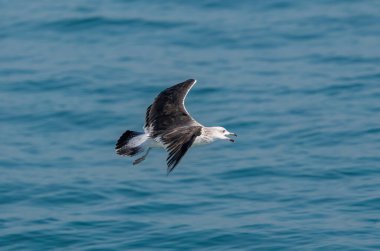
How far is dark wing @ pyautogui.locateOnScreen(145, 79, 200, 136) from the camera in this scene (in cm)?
1594

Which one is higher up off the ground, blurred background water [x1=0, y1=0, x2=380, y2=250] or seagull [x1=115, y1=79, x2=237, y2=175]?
seagull [x1=115, y1=79, x2=237, y2=175]

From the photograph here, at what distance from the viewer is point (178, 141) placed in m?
14.8

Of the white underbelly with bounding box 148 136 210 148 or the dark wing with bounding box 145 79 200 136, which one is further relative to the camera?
the dark wing with bounding box 145 79 200 136

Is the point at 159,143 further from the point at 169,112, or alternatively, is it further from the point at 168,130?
the point at 169,112

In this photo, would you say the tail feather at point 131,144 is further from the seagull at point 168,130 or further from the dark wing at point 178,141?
the dark wing at point 178,141

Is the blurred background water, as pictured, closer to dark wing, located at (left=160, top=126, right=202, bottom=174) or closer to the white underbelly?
the white underbelly

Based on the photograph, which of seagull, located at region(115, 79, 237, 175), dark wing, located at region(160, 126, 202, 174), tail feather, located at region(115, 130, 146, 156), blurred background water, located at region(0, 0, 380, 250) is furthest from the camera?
blurred background water, located at region(0, 0, 380, 250)

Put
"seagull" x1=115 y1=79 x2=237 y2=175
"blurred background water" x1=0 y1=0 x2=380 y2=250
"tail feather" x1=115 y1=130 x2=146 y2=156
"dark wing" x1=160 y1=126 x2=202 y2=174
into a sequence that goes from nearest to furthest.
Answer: "dark wing" x1=160 y1=126 x2=202 y2=174, "seagull" x1=115 y1=79 x2=237 y2=175, "tail feather" x1=115 y1=130 x2=146 y2=156, "blurred background water" x1=0 y1=0 x2=380 y2=250

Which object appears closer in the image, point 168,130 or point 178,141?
point 178,141

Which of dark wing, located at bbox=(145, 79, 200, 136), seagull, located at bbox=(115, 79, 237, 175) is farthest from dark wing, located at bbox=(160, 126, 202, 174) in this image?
dark wing, located at bbox=(145, 79, 200, 136)

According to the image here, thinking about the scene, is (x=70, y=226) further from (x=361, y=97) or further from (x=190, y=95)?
(x=361, y=97)

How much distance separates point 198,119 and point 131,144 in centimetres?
453

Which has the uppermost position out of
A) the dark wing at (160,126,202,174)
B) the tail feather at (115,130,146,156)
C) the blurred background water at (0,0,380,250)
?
the dark wing at (160,126,202,174)

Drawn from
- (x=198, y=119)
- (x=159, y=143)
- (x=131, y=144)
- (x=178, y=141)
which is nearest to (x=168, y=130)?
(x=159, y=143)
